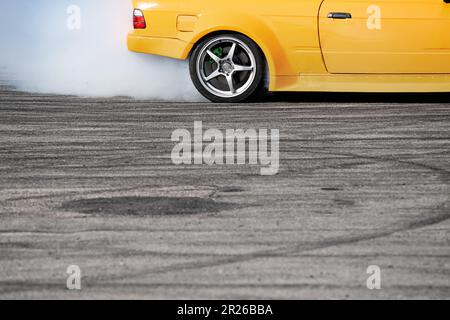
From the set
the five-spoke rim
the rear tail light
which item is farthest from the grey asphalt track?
the rear tail light

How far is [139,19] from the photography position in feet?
44.0

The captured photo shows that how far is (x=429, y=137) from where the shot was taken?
10961mm

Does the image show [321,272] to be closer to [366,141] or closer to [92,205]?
[92,205]

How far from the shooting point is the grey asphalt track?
261 inches

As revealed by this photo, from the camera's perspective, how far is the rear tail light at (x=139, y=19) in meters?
13.4

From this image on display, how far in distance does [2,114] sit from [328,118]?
296 cm

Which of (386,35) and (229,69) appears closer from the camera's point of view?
(386,35)

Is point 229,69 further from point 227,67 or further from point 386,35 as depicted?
point 386,35

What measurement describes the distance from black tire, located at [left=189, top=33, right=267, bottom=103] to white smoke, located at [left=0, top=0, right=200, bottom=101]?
17.4 inches

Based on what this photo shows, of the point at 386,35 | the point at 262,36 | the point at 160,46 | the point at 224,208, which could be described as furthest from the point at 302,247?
the point at 160,46

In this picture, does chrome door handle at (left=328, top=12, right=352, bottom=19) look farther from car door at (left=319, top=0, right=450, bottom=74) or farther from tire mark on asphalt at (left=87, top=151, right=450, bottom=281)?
tire mark on asphalt at (left=87, top=151, right=450, bottom=281)

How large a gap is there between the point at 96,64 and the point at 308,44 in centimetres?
290

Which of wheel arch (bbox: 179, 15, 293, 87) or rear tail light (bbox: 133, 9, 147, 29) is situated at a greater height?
rear tail light (bbox: 133, 9, 147, 29)
